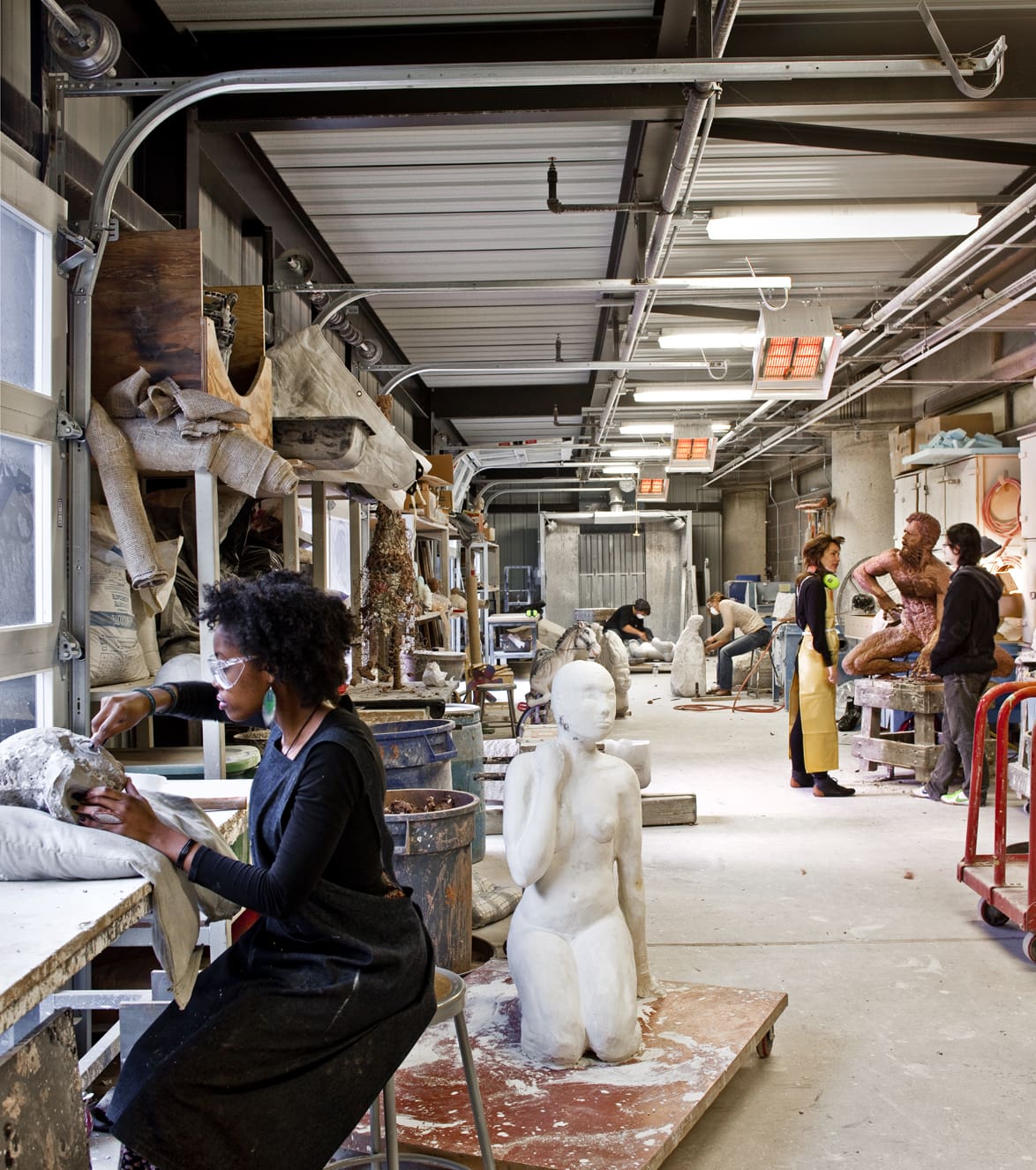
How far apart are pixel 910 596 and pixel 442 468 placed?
4244 millimetres

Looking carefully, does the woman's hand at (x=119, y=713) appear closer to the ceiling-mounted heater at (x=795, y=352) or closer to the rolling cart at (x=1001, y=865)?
the rolling cart at (x=1001, y=865)

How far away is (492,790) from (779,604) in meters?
8.63

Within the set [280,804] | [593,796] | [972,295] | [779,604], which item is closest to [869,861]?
[593,796]

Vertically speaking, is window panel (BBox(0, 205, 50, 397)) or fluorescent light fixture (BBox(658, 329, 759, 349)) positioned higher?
fluorescent light fixture (BBox(658, 329, 759, 349))

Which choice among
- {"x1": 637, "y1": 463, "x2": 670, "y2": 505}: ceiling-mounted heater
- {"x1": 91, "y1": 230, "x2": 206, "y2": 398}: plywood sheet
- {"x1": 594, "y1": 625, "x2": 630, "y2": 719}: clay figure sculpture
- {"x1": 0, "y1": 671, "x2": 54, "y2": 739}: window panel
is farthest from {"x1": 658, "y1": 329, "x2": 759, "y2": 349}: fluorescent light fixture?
{"x1": 637, "y1": 463, "x2": 670, "y2": 505}: ceiling-mounted heater

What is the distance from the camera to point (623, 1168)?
8.68ft

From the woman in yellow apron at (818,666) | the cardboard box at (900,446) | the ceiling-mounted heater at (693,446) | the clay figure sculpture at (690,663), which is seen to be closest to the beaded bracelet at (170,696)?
the woman in yellow apron at (818,666)

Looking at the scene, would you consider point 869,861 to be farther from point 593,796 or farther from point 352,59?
point 352,59

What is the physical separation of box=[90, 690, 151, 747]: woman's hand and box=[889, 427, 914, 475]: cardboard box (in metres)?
11.8

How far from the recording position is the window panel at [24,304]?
3.13 metres

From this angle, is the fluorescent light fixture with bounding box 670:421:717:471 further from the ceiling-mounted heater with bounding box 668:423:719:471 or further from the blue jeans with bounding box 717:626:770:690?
the blue jeans with bounding box 717:626:770:690

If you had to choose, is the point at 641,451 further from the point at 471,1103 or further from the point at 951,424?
the point at 471,1103

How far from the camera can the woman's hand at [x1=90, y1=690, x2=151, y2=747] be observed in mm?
2561

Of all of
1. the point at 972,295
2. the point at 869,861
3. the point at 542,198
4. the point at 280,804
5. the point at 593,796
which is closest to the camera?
the point at 280,804
